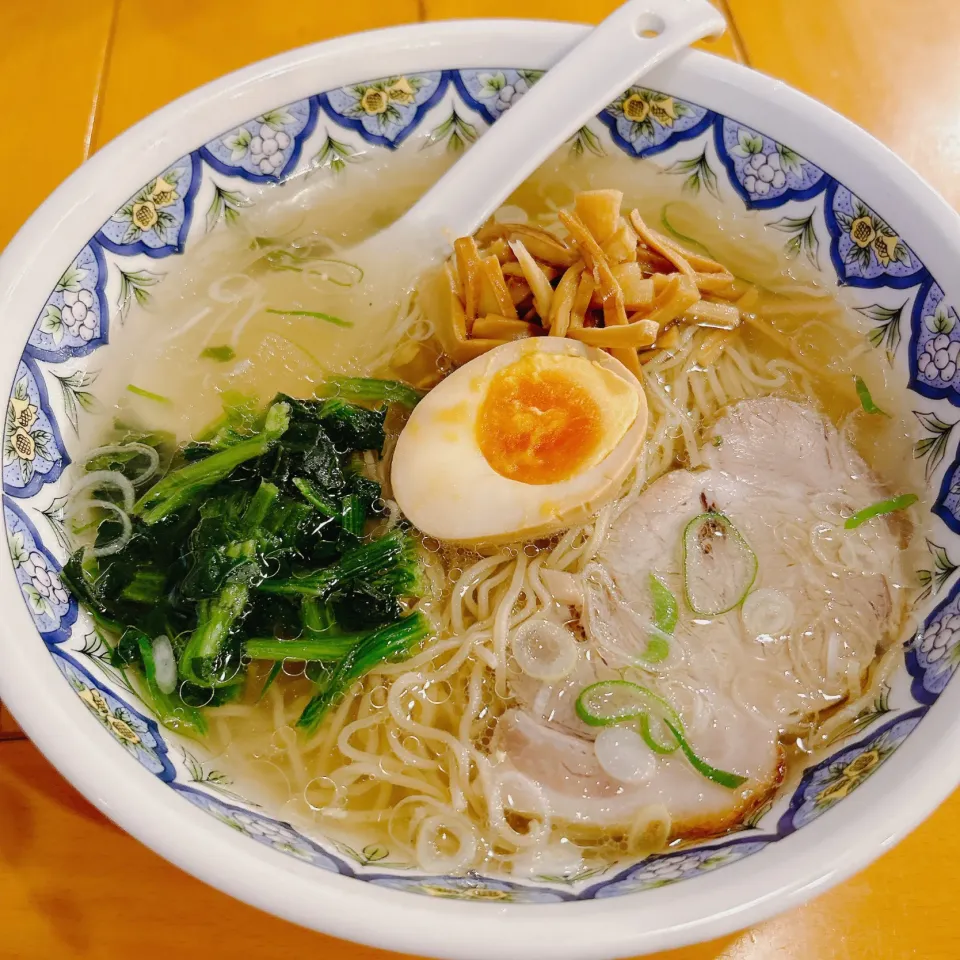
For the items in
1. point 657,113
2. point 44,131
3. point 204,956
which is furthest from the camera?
point 44,131

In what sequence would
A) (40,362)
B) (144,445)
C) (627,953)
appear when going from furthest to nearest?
(144,445), (40,362), (627,953)

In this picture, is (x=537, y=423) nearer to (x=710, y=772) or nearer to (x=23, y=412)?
(x=710, y=772)

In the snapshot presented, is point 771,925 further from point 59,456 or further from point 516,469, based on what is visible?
point 59,456

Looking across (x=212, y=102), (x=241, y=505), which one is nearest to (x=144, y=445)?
(x=241, y=505)

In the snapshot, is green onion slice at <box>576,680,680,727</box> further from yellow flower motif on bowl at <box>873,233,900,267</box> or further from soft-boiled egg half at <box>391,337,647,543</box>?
yellow flower motif on bowl at <box>873,233,900,267</box>

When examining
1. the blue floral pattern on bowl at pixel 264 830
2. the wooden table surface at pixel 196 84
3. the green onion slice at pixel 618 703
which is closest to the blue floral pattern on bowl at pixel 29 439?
the wooden table surface at pixel 196 84

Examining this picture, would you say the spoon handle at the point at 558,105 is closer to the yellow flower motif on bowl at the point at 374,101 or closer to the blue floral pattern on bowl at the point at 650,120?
the blue floral pattern on bowl at the point at 650,120

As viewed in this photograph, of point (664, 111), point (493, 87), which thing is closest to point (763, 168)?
point (664, 111)
